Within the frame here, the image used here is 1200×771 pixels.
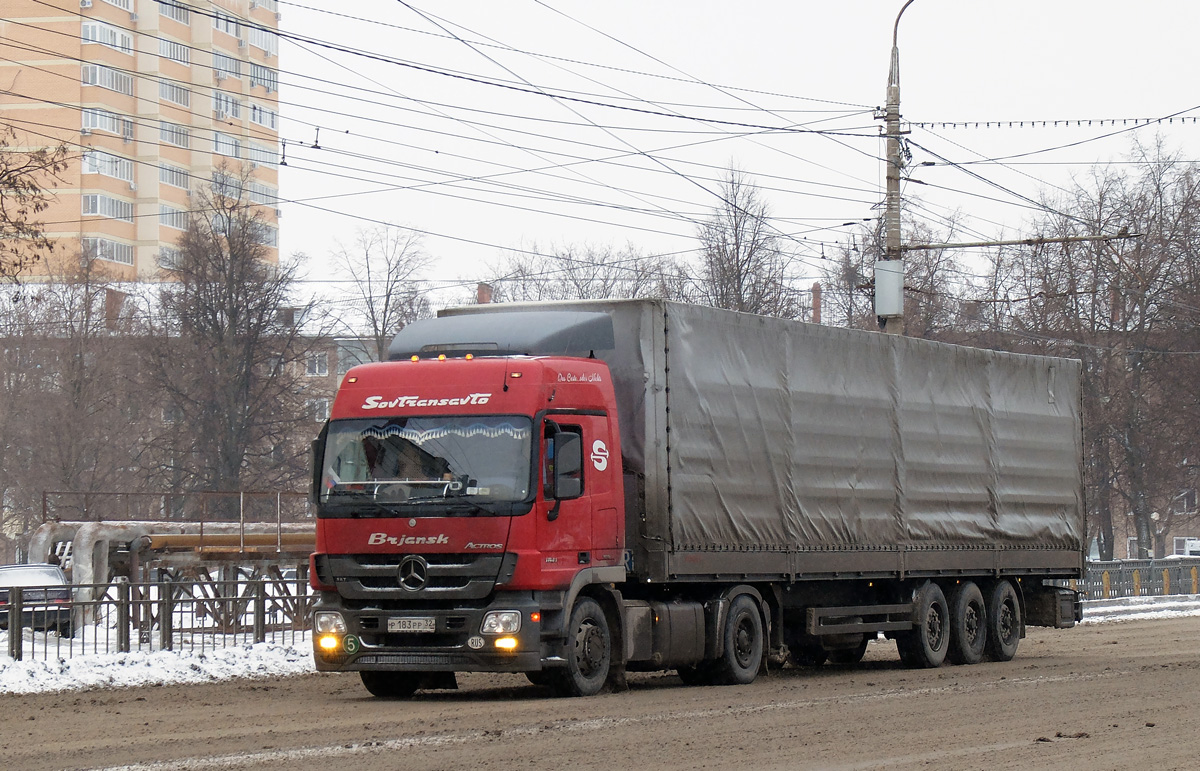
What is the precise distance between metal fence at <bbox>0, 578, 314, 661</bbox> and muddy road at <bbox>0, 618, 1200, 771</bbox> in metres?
2.90

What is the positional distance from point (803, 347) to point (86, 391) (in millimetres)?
47991

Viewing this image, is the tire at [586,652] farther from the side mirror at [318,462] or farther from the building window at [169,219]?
the building window at [169,219]

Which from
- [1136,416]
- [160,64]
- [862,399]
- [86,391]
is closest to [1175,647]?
[862,399]

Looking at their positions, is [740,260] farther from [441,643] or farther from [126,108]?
[126,108]

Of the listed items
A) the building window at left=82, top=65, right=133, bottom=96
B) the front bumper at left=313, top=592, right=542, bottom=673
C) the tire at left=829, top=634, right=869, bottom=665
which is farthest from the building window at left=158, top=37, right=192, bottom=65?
the front bumper at left=313, top=592, right=542, bottom=673

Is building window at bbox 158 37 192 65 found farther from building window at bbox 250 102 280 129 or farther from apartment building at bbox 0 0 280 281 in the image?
building window at bbox 250 102 280 129

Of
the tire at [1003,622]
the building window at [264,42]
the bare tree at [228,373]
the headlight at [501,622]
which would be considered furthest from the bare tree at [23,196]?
the building window at [264,42]

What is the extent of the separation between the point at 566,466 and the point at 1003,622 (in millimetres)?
9395

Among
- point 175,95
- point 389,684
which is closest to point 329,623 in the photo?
point 389,684

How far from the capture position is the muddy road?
10.1 m

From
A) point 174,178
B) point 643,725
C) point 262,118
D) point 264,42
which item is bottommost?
point 643,725

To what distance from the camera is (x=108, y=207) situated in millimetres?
113500

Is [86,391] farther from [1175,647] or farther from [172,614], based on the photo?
[1175,647]

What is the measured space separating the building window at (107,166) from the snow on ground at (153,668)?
9635cm
